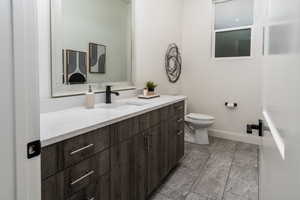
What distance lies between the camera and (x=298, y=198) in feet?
1.16

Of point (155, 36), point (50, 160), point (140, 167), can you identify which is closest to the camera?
point (50, 160)

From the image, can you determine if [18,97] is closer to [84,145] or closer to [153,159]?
[84,145]

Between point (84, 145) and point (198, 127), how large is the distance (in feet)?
8.23

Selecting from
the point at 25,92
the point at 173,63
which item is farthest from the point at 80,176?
the point at 173,63

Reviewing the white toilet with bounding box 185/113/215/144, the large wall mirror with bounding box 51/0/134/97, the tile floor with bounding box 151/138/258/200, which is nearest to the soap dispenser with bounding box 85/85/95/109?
the large wall mirror with bounding box 51/0/134/97

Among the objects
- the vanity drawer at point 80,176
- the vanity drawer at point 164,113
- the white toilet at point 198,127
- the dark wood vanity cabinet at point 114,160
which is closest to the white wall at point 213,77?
the white toilet at point 198,127

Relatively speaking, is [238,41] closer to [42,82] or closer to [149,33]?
[149,33]

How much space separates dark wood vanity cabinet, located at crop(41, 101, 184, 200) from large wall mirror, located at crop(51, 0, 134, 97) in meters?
0.62

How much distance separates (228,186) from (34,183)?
2011 mm

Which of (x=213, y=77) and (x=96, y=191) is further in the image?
(x=213, y=77)

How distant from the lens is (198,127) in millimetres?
3258

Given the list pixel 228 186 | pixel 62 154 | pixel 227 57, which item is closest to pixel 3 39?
pixel 62 154

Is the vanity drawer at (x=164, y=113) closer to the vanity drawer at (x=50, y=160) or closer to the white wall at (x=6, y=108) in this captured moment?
the vanity drawer at (x=50, y=160)

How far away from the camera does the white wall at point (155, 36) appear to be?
8.45 feet
